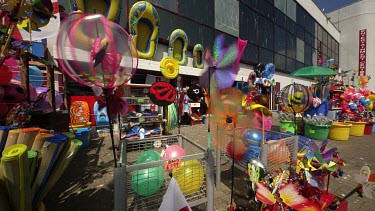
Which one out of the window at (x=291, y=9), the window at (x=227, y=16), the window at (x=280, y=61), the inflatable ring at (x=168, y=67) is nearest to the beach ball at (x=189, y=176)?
the inflatable ring at (x=168, y=67)

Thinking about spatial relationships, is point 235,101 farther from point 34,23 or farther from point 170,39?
point 170,39

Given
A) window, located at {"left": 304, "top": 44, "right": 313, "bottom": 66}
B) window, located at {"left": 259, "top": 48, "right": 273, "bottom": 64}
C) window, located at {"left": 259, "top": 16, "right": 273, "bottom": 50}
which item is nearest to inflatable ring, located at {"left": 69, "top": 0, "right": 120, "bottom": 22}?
window, located at {"left": 259, "top": 48, "right": 273, "bottom": 64}

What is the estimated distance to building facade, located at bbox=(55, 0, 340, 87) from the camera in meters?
7.74

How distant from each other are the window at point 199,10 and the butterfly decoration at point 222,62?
301 inches

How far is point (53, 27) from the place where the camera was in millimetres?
4441

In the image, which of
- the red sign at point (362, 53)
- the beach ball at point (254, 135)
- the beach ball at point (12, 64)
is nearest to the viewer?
the beach ball at point (254, 135)

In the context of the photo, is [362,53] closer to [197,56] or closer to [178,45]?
[197,56]

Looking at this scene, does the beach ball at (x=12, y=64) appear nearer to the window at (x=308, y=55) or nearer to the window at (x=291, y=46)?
the window at (x=291, y=46)

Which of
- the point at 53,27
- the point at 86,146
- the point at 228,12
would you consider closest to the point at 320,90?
the point at 228,12

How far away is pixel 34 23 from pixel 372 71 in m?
30.3

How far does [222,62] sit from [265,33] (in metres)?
13.5

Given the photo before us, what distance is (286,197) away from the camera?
1272 mm

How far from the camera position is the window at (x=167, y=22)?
Answer: 7610mm

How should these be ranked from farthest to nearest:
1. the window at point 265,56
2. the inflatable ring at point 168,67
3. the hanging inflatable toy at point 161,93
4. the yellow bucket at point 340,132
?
the window at point 265,56
the inflatable ring at point 168,67
the yellow bucket at point 340,132
the hanging inflatable toy at point 161,93
